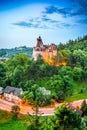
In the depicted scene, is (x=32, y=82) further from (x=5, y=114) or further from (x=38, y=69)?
(x=5, y=114)

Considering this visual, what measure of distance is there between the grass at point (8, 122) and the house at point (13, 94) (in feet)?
12.0

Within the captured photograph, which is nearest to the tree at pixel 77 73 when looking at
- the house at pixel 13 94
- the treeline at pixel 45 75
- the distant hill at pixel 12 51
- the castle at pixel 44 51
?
the treeline at pixel 45 75

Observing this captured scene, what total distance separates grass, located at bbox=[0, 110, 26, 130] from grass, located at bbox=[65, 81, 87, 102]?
670 centimetres

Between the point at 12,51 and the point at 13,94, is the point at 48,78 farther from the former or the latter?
the point at 12,51

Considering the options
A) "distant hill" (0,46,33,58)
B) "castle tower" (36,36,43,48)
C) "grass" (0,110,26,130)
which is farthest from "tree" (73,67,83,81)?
"distant hill" (0,46,33,58)

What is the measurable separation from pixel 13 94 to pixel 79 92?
651 cm

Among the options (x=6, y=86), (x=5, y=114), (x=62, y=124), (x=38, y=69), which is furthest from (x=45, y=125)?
(x=38, y=69)

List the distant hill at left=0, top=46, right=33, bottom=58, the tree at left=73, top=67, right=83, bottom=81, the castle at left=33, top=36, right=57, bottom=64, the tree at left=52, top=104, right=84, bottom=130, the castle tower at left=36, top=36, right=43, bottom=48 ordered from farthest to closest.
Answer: the distant hill at left=0, top=46, right=33, bottom=58, the castle tower at left=36, top=36, right=43, bottom=48, the castle at left=33, top=36, right=57, bottom=64, the tree at left=73, top=67, right=83, bottom=81, the tree at left=52, top=104, right=84, bottom=130

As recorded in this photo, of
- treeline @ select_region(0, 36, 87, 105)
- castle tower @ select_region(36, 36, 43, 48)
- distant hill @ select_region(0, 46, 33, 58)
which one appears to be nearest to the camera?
treeline @ select_region(0, 36, 87, 105)

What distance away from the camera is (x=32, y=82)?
29.1m

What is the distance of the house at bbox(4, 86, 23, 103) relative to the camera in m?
27.4

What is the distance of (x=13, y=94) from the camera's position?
90.7 feet

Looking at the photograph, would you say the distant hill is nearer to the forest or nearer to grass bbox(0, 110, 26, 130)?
the forest

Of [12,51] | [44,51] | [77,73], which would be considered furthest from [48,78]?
[12,51]
